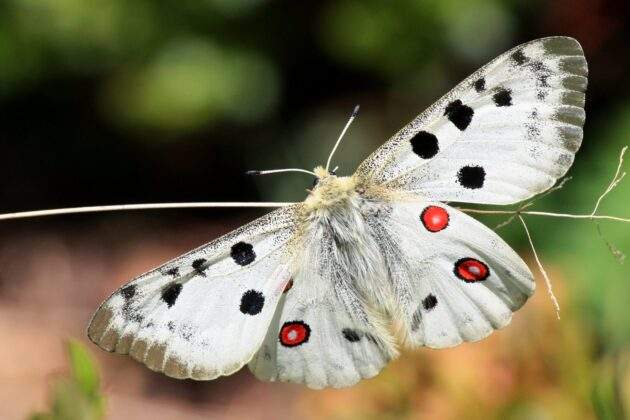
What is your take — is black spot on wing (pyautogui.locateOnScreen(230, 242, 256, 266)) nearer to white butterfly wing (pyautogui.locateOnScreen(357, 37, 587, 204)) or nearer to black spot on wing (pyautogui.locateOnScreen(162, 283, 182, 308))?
black spot on wing (pyautogui.locateOnScreen(162, 283, 182, 308))

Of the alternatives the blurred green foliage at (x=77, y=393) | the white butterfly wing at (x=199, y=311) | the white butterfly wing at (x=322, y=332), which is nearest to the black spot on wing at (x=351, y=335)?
the white butterfly wing at (x=322, y=332)

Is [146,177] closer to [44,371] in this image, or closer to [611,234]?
[44,371]

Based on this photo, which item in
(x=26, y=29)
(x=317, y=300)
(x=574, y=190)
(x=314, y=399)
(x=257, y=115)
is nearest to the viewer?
(x=317, y=300)

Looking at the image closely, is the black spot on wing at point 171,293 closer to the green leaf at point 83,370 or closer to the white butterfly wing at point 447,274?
the green leaf at point 83,370

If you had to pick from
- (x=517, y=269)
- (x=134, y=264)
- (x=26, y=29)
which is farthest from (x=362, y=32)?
(x=517, y=269)

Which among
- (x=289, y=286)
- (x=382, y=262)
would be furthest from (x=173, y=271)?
(x=382, y=262)

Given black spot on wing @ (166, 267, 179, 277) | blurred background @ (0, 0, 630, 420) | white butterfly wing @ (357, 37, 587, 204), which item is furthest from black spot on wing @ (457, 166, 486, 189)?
blurred background @ (0, 0, 630, 420)
